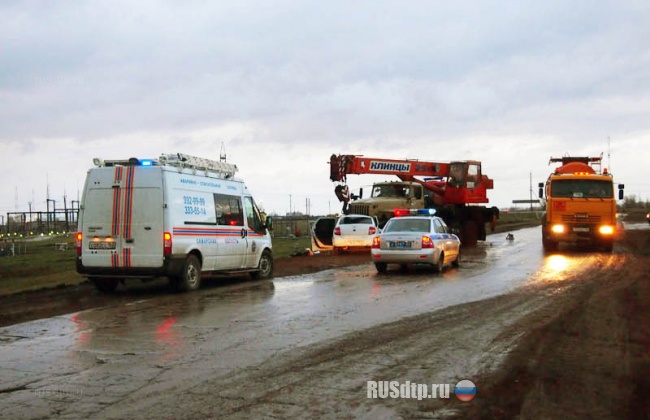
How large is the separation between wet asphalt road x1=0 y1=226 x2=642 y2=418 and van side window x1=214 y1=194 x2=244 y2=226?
1520 mm

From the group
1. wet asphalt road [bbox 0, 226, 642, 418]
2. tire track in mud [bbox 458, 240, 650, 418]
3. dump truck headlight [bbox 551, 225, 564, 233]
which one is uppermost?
dump truck headlight [bbox 551, 225, 564, 233]

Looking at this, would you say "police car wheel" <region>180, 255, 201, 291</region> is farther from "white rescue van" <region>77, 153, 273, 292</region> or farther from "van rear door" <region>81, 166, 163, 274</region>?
"van rear door" <region>81, 166, 163, 274</region>

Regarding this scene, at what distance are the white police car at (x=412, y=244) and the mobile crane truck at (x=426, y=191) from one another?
33.2ft

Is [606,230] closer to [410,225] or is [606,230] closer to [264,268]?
[410,225]

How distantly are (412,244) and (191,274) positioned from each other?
6.25 metres

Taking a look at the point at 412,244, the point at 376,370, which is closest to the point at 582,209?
the point at 412,244

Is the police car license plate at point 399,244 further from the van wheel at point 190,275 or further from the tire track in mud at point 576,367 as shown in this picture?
the tire track in mud at point 576,367

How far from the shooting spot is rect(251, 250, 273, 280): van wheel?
16766 millimetres

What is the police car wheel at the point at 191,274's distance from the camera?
13.5 meters

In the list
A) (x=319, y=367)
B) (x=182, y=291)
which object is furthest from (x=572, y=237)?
(x=319, y=367)

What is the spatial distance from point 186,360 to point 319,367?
1.55 metres

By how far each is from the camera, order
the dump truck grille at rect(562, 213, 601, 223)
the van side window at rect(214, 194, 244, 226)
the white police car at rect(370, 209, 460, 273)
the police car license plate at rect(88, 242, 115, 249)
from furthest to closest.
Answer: the dump truck grille at rect(562, 213, 601, 223) < the white police car at rect(370, 209, 460, 273) < the van side window at rect(214, 194, 244, 226) < the police car license plate at rect(88, 242, 115, 249)

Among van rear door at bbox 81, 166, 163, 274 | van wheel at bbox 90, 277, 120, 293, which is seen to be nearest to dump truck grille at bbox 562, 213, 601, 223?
van rear door at bbox 81, 166, 163, 274

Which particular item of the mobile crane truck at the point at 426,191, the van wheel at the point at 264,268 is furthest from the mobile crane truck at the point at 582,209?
the van wheel at the point at 264,268
